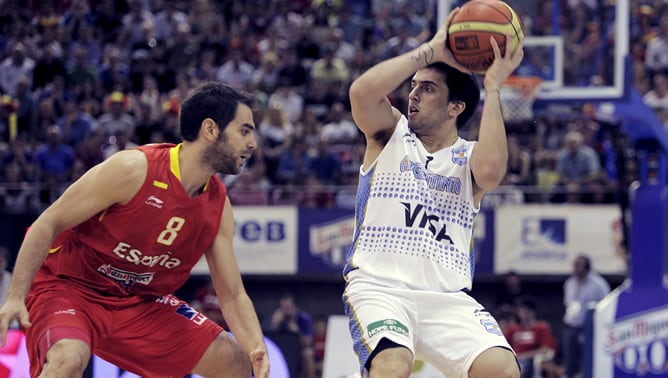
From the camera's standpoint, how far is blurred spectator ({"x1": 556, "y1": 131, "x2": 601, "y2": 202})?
14.6 meters

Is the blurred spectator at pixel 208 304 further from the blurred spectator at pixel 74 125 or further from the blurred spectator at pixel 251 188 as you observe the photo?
the blurred spectator at pixel 74 125

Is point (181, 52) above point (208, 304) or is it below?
above

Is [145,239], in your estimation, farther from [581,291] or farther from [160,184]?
[581,291]

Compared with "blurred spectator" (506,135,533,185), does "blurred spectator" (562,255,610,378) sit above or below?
below

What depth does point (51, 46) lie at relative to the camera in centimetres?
1788

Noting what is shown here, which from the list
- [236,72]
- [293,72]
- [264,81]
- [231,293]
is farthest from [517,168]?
[231,293]

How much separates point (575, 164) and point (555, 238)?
1.25m

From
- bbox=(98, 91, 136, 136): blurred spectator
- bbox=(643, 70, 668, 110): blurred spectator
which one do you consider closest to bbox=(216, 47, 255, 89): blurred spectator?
bbox=(98, 91, 136, 136): blurred spectator

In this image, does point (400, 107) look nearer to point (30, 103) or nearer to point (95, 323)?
point (30, 103)

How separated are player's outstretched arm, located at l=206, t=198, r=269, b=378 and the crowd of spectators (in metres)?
6.20

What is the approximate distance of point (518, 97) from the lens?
34.3 ft

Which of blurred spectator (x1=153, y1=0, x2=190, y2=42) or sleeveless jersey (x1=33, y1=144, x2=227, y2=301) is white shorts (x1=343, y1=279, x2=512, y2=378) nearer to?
sleeveless jersey (x1=33, y1=144, x2=227, y2=301)

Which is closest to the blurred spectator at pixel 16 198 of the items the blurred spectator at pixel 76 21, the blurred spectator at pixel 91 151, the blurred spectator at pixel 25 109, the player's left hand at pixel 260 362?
the blurred spectator at pixel 91 151

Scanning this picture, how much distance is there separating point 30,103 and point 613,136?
9110mm
